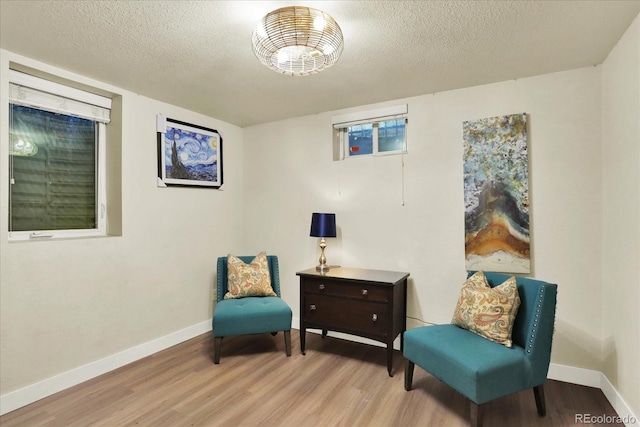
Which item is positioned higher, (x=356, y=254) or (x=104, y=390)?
(x=356, y=254)

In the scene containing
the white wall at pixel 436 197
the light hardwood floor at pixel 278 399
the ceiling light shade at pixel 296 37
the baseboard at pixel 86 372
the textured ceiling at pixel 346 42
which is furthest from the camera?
the white wall at pixel 436 197

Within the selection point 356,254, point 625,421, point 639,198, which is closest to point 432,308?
point 356,254

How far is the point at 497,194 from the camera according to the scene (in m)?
2.72

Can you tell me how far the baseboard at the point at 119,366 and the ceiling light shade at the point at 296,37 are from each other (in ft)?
8.55

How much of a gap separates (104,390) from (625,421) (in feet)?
11.3

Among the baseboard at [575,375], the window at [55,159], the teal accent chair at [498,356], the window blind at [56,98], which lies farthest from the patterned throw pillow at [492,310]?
the window blind at [56,98]

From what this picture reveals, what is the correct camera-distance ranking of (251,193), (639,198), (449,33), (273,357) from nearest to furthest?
(639,198) < (449,33) < (273,357) < (251,193)

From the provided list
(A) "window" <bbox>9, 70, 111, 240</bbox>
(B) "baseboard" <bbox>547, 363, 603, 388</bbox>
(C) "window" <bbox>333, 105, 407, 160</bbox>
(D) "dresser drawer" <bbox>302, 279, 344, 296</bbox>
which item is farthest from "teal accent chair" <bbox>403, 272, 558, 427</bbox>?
(A) "window" <bbox>9, 70, 111, 240</bbox>

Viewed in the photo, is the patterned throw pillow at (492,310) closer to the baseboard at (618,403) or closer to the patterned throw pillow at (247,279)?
the baseboard at (618,403)

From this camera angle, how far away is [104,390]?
2.46 m

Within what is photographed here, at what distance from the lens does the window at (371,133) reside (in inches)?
128

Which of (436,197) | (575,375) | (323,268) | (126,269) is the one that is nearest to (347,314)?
(323,268)

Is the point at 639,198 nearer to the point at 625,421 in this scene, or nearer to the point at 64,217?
the point at 625,421

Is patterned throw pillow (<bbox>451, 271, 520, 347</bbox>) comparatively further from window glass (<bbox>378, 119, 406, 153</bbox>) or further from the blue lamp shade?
window glass (<bbox>378, 119, 406, 153</bbox>)
